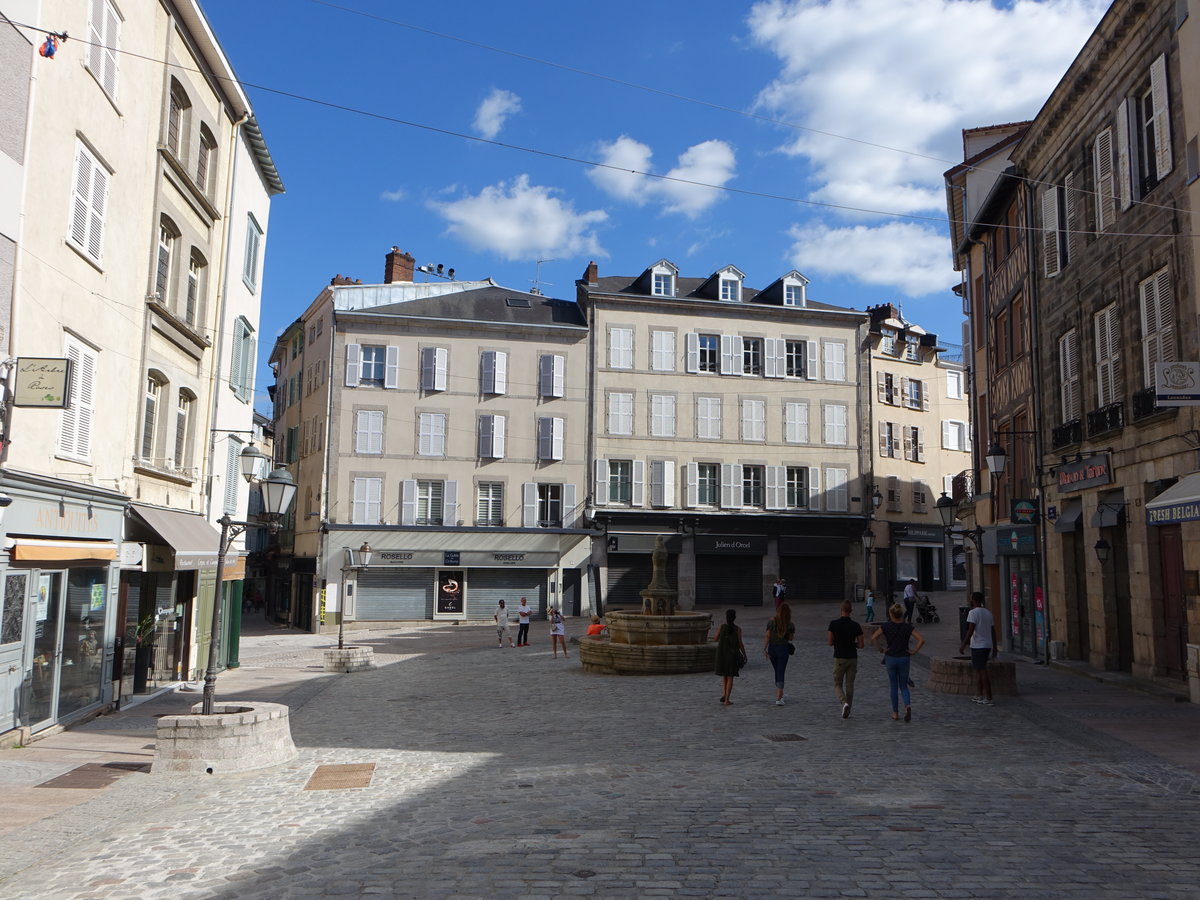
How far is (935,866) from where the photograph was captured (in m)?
6.20

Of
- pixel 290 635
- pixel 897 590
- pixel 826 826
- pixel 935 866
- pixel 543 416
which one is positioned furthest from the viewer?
pixel 897 590

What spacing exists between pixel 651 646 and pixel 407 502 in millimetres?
20680

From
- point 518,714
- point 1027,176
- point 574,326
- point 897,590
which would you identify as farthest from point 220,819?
point 897,590

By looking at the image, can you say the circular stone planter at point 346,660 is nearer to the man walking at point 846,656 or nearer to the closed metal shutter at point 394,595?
the man walking at point 846,656

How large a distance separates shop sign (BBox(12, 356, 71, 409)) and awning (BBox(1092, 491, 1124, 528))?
52.4ft

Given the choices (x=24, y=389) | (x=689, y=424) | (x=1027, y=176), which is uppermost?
(x=1027, y=176)

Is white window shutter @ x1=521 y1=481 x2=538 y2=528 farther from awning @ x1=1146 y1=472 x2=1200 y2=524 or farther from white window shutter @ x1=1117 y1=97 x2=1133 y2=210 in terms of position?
awning @ x1=1146 y1=472 x2=1200 y2=524

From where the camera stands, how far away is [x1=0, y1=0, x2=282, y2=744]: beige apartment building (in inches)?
446

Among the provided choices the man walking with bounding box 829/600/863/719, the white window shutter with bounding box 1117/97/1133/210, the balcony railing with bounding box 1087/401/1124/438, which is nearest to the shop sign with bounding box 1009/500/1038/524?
the balcony railing with bounding box 1087/401/1124/438

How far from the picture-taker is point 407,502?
37.8m

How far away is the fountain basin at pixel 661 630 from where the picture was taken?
19.5 m

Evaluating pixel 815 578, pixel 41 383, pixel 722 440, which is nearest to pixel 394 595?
pixel 722 440

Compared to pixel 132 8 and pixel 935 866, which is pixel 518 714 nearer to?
pixel 935 866

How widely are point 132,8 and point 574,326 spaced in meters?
26.3
